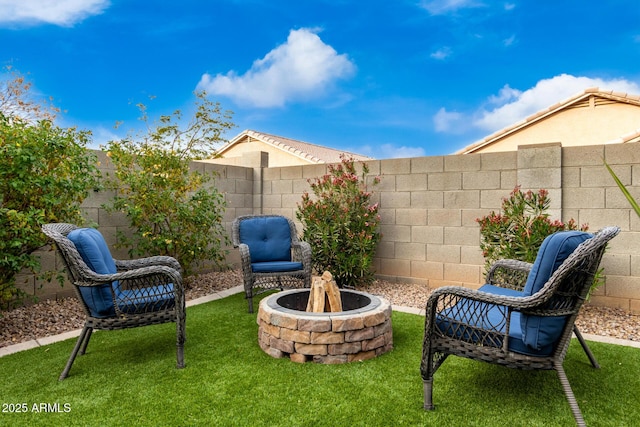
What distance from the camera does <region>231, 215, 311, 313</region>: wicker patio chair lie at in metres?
4.28

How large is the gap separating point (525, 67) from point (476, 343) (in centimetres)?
1009

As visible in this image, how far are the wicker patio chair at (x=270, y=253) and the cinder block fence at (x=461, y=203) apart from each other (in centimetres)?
130

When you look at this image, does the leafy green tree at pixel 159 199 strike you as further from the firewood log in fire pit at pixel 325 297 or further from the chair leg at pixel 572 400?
the chair leg at pixel 572 400

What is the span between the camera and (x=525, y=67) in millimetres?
10156

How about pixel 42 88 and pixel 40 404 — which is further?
pixel 42 88

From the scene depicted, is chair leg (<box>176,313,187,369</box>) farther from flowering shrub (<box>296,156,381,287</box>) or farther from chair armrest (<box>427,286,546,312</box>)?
flowering shrub (<box>296,156,381,287</box>)

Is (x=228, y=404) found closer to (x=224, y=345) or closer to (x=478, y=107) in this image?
(x=224, y=345)

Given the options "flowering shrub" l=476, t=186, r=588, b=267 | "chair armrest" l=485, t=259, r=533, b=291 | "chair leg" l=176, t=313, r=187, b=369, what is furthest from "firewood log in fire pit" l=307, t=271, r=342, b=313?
"flowering shrub" l=476, t=186, r=588, b=267

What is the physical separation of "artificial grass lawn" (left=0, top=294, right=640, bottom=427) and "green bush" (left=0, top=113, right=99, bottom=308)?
858 mm

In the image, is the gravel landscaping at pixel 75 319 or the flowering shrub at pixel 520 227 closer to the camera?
the gravel landscaping at pixel 75 319

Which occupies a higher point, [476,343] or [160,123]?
[160,123]

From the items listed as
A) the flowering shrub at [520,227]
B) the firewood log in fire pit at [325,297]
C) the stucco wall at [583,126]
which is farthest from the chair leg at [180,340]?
the stucco wall at [583,126]

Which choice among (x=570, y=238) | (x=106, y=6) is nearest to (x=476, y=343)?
(x=570, y=238)

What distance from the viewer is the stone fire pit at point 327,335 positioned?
2791 millimetres
